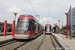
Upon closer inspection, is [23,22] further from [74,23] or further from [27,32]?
[74,23]

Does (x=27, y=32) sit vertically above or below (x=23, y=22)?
below

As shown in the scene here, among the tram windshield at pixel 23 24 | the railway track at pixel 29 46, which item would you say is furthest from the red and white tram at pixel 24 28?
the railway track at pixel 29 46

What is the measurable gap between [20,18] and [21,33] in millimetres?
1978

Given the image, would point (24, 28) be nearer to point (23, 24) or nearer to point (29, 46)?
point (23, 24)

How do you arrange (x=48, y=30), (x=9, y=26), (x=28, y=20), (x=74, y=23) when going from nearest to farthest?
(x=28, y=20), (x=48, y=30), (x=9, y=26), (x=74, y=23)

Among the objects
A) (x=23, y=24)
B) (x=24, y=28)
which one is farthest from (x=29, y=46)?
(x=23, y=24)

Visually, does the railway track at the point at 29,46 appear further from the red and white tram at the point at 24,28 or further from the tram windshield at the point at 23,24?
the tram windshield at the point at 23,24

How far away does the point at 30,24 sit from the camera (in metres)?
10.1

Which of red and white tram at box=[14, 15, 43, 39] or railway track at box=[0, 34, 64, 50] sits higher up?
red and white tram at box=[14, 15, 43, 39]

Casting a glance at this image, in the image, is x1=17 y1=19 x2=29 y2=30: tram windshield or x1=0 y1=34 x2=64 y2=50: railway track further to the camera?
x1=17 y1=19 x2=29 y2=30: tram windshield

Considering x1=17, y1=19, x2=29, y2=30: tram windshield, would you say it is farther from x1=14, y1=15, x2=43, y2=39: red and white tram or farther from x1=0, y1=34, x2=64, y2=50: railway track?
x1=0, y1=34, x2=64, y2=50: railway track

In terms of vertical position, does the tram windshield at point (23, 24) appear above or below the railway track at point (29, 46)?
above

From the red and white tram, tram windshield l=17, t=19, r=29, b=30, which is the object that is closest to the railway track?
the red and white tram

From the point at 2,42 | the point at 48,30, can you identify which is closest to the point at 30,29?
the point at 2,42
